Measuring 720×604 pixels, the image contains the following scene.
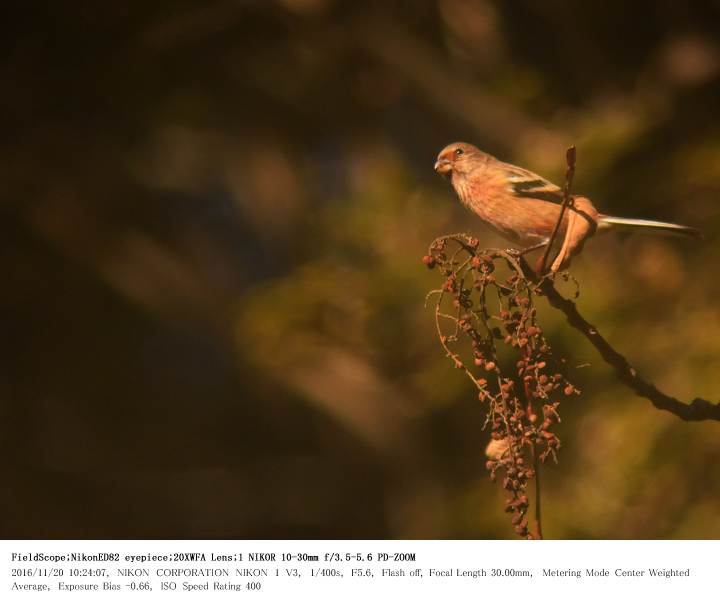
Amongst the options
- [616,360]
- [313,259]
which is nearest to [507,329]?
[616,360]

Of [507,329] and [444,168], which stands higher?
[444,168]

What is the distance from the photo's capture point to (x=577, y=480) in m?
2.07

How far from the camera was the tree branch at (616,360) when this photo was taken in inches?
43.2

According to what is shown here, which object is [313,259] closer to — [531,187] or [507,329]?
[531,187]

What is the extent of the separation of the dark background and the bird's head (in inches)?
10.0

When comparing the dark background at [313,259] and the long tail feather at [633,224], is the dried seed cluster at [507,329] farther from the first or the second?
the dark background at [313,259]

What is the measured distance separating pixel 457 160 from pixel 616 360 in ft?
1.81

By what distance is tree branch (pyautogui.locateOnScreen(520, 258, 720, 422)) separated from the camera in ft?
3.60

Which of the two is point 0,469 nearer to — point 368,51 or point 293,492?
point 293,492

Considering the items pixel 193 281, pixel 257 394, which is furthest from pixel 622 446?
pixel 193 281

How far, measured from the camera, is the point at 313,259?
251 centimetres

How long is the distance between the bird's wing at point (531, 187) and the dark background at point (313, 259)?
0.25m

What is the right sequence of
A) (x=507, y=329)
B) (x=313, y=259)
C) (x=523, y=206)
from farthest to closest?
(x=313, y=259) < (x=523, y=206) < (x=507, y=329)

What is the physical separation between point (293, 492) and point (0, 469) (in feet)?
2.83
